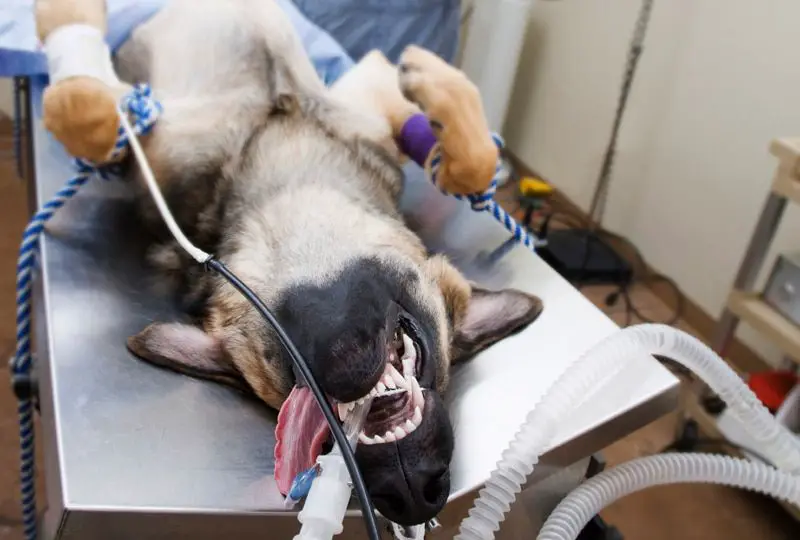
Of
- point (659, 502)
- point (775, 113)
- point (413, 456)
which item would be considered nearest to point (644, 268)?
point (775, 113)

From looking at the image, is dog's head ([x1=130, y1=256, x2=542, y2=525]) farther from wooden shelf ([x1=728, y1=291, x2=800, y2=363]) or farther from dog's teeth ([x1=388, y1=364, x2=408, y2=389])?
wooden shelf ([x1=728, y1=291, x2=800, y2=363])

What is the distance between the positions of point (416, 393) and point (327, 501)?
0.15 m

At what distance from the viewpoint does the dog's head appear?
59 cm

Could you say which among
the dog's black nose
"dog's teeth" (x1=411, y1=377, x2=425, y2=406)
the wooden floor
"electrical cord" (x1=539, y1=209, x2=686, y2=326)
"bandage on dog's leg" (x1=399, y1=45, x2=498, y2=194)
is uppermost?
"bandage on dog's leg" (x1=399, y1=45, x2=498, y2=194)

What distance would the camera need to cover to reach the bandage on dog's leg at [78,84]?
88 centimetres

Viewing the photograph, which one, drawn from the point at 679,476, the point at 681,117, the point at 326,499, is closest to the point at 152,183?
the point at 326,499

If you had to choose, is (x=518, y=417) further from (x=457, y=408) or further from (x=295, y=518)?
(x=295, y=518)

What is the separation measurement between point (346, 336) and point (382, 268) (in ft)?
0.42

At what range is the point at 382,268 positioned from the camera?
76 cm

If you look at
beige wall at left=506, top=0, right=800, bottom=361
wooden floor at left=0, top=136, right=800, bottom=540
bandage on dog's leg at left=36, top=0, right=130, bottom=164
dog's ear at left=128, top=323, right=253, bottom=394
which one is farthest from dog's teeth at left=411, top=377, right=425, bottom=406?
beige wall at left=506, top=0, right=800, bottom=361

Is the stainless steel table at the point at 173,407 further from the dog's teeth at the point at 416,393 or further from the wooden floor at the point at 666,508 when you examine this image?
the wooden floor at the point at 666,508

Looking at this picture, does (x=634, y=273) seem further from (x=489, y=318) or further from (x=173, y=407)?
(x=173, y=407)

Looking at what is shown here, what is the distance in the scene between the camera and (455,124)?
97 centimetres

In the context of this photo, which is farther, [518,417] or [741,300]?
[741,300]
